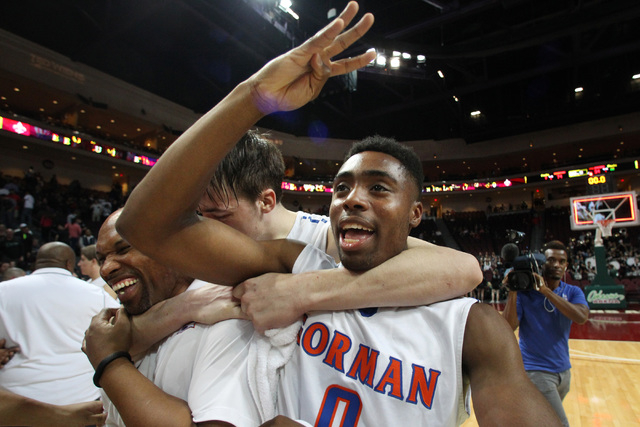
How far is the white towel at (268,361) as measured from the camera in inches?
45.2

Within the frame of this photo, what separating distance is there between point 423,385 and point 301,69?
93 centimetres

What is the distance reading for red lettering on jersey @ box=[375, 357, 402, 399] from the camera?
1.10m

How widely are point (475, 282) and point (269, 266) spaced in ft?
2.26

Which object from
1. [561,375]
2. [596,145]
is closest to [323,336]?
[561,375]

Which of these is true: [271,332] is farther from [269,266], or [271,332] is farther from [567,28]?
[567,28]

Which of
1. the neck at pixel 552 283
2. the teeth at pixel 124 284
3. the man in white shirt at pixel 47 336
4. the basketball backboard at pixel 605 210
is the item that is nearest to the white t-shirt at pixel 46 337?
the man in white shirt at pixel 47 336

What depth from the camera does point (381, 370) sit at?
114 centimetres

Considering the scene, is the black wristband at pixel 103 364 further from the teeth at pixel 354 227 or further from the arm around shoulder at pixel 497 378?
the arm around shoulder at pixel 497 378

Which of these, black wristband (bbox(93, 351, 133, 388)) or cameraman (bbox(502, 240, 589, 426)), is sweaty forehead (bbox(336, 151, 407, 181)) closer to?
black wristband (bbox(93, 351, 133, 388))

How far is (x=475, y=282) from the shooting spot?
1284 millimetres

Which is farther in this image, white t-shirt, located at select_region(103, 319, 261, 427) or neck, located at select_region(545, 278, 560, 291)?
neck, located at select_region(545, 278, 560, 291)

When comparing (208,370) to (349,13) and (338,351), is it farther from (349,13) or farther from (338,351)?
(349,13)

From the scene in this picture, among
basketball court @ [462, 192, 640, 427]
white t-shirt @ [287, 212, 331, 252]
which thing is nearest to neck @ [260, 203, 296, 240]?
white t-shirt @ [287, 212, 331, 252]

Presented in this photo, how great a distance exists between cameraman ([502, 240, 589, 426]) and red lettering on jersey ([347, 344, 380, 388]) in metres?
2.68
